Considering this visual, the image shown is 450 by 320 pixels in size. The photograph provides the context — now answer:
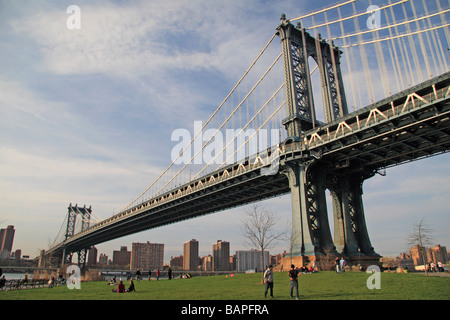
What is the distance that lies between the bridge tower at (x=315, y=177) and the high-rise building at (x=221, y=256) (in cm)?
13931

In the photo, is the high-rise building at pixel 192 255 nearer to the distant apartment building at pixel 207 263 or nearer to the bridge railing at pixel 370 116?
the distant apartment building at pixel 207 263

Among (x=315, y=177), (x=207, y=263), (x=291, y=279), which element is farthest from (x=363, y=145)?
(x=207, y=263)

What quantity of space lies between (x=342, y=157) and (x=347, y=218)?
7508 mm

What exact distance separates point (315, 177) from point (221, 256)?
14398 centimetres

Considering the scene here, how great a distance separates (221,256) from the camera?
172 metres

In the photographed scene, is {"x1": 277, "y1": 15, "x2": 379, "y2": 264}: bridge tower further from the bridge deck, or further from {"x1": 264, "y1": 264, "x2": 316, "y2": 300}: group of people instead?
{"x1": 264, "y1": 264, "x2": 316, "y2": 300}: group of people

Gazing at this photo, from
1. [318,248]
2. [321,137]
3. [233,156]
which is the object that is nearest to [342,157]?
[321,137]

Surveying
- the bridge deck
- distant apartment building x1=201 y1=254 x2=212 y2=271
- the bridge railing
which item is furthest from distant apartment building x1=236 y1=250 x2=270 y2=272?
the bridge railing

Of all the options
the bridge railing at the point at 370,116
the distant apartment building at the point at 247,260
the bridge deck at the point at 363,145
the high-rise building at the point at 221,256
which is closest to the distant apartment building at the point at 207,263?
the high-rise building at the point at 221,256

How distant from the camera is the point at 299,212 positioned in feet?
114

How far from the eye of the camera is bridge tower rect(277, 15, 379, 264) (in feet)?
113

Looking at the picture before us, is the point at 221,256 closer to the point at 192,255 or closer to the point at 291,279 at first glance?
the point at 192,255
